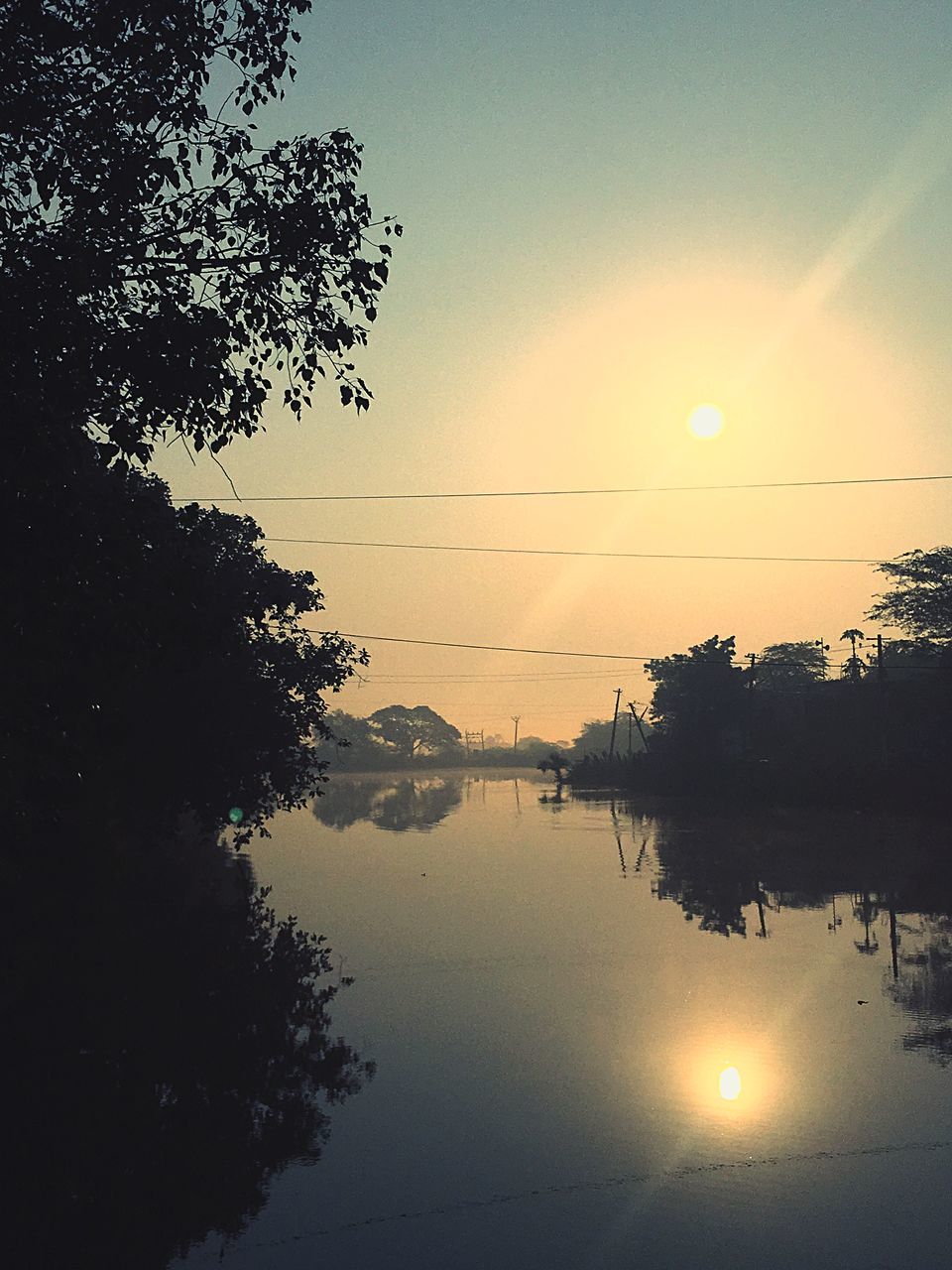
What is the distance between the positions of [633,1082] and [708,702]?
248 ft

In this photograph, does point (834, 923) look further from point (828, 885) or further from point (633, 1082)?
point (633, 1082)

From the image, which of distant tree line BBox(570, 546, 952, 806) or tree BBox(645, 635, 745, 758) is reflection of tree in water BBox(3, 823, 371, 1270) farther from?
tree BBox(645, 635, 745, 758)

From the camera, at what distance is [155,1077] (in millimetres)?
10414

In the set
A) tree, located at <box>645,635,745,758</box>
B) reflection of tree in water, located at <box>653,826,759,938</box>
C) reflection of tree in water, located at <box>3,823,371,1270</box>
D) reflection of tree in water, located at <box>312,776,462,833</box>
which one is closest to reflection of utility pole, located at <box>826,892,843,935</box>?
reflection of tree in water, located at <box>653,826,759,938</box>

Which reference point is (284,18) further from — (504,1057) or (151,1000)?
(151,1000)

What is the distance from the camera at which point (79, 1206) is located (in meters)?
7.42

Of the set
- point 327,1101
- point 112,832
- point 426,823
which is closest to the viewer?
point 327,1101

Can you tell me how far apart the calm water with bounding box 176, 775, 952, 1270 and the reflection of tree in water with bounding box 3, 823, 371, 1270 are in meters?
0.47

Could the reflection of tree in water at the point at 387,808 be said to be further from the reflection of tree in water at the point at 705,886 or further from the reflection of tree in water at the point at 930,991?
the reflection of tree in water at the point at 930,991

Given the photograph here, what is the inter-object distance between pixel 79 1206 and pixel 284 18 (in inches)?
354

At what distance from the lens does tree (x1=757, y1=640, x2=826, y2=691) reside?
342 ft

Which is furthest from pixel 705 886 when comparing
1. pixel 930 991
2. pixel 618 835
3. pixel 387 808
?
pixel 387 808

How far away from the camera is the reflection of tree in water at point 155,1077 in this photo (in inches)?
287

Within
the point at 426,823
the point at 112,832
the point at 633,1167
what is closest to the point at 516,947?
the point at 633,1167
